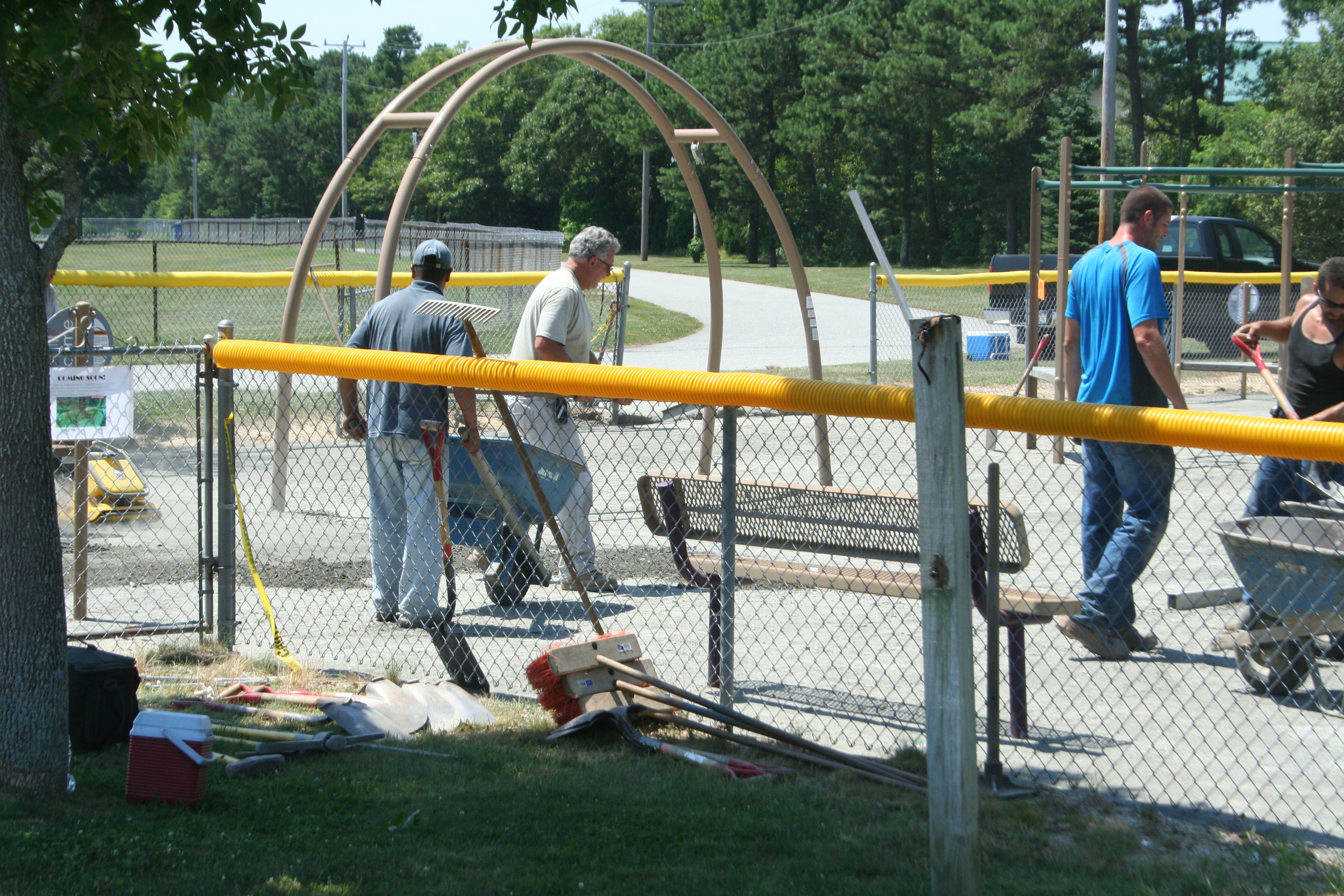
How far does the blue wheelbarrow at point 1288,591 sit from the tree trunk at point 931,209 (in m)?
52.3

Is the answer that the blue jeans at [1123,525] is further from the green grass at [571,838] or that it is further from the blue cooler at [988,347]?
the blue cooler at [988,347]

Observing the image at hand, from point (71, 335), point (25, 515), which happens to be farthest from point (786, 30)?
point (25, 515)

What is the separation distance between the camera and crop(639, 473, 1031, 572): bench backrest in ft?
14.8

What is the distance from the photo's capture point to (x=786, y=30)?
5844 cm

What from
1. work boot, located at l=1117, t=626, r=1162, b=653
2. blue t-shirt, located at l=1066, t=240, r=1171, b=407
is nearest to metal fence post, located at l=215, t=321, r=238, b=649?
blue t-shirt, located at l=1066, t=240, r=1171, b=407

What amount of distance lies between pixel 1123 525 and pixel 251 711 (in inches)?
147

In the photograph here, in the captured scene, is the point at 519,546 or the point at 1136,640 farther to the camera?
the point at 519,546

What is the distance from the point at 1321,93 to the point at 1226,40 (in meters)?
16.7

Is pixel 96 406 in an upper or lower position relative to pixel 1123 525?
upper

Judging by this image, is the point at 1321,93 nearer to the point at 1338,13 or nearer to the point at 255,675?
the point at 1338,13

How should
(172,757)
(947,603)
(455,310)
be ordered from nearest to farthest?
1. (947,603)
2. (172,757)
3. (455,310)

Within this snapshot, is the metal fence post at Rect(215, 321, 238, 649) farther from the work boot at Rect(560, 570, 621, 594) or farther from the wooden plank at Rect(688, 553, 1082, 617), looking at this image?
the wooden plank at Rect(688, 553, 1082, 617)

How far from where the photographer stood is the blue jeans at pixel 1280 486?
18.0ft

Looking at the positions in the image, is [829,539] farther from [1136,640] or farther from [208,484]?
[208,484]
